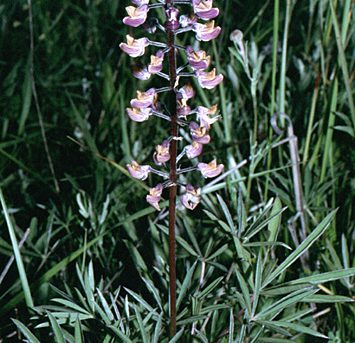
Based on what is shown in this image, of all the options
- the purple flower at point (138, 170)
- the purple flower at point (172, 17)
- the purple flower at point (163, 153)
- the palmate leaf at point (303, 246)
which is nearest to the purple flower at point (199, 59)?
the purple flower at point (172, 17)

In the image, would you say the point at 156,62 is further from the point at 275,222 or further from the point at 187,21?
the point at 275,222

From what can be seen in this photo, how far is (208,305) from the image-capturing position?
6.58 ft

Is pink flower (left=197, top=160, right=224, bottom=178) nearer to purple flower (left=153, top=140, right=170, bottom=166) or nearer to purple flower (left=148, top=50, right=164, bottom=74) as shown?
purple flower (left=153, top=140, right=170, bottom=166)

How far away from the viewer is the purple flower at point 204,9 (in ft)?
5.07

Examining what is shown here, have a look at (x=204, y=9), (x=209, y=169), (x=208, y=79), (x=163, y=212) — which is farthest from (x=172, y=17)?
(x=163, y=212)

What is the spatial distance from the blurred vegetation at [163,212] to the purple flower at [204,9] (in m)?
0.58

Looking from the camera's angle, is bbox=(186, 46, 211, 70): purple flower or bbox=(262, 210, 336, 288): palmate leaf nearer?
bbox=(186, 46, 211, 70): purple flower

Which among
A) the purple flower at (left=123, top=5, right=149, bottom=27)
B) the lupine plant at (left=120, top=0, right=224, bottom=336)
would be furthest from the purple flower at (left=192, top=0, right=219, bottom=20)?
the purple flower at (left=123, top=5, right=149, bottom=27)

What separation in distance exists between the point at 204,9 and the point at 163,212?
3.75ft

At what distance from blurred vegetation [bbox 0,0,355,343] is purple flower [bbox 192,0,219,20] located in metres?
0.58

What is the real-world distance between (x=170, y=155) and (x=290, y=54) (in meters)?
1.68

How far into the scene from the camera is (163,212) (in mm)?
2568

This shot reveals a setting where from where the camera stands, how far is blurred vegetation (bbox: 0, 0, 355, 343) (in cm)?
190

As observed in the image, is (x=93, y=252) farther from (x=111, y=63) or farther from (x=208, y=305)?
(x=111, y=63)
